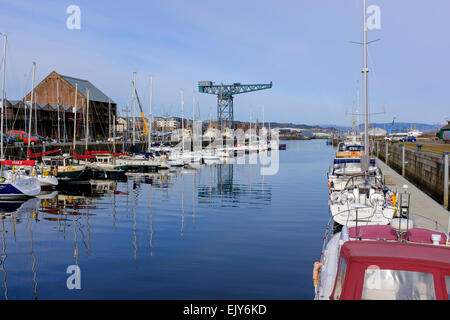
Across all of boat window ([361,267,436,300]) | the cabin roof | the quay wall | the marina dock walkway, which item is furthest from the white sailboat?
boat window ([361,267,436,300])

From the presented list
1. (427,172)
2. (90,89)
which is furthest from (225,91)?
(427,172)

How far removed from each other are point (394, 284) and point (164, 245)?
11524 millimetres

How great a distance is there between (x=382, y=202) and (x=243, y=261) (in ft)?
20.7

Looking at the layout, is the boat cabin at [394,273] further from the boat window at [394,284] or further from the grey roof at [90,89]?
the grey roof at [90,89]

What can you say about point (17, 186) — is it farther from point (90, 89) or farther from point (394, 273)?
point (90, 89)

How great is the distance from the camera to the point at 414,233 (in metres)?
9.57

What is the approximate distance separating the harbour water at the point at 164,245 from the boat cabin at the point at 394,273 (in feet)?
15.9

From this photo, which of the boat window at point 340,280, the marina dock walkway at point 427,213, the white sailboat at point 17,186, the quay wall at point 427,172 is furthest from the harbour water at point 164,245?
the quay wall at point 427,172

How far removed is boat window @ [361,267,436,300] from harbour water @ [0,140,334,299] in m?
4.85

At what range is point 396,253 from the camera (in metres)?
7.02

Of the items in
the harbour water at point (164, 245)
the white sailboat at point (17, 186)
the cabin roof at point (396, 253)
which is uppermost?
the cabin roof at point (396, 253)

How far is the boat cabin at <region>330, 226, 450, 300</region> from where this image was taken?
6516 mm

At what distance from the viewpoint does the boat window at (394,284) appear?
Result: 6715 mm
